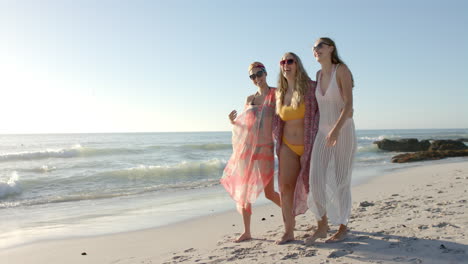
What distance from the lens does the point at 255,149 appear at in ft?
14.4

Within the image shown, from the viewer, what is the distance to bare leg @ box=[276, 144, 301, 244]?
400cm

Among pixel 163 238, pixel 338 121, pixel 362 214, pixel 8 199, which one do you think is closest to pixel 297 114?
pixel 338 121

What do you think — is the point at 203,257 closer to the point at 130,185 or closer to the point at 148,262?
the point at 148,262

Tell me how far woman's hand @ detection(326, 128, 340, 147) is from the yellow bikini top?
Result: 17.0 inches

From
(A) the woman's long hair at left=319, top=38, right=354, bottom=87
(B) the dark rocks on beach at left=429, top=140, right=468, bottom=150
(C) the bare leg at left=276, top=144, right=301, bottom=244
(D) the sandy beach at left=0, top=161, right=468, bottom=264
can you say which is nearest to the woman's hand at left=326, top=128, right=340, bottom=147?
(C) the bare leg at left=276, top=144, right=301, bottom=244

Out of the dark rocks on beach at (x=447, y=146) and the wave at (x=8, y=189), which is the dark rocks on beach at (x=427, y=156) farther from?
the wave at (x=8, y=189)

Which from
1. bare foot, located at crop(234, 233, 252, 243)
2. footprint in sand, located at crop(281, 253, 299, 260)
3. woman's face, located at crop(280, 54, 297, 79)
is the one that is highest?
woman's face, located at crop(280, 54, 297, 79)

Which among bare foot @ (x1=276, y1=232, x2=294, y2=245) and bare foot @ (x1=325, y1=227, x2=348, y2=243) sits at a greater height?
bare foot @ (x1=325, y1=227, x2=348, y2=243)

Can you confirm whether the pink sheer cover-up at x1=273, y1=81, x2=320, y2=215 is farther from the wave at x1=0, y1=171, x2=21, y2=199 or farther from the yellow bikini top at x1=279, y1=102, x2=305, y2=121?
the wave at x1=0, y1=171, x2=21, y2=199

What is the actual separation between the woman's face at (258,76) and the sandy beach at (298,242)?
182 centimetres

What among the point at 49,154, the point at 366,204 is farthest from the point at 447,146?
the point at 49,154

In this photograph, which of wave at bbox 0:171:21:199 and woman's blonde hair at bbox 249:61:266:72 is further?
wave at bbox 0:171:21:199

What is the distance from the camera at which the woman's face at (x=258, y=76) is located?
439 cm

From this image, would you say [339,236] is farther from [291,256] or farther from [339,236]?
[291,256]
